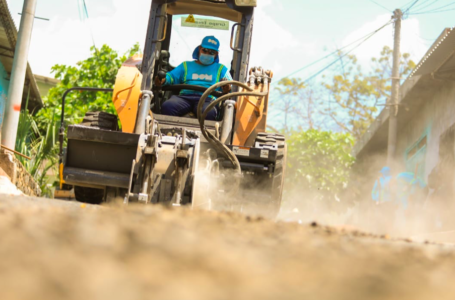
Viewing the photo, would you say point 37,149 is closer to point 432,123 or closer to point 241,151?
point 241,151

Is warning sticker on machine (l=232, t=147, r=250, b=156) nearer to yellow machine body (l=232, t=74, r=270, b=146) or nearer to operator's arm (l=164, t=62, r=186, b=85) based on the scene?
yellow machine body (l=232, t=74, r=270, b=146)

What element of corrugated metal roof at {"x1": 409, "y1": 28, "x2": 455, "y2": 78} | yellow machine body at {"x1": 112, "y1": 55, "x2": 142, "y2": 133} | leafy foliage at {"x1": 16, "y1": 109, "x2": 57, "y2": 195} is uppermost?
corrugated metal roof at {"x1": 409, "y1": 28, "x2": 455, "y2": 78}

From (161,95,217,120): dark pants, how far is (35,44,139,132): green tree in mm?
10208

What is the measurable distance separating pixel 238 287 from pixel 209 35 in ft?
24.5

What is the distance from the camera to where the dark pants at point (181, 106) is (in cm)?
786

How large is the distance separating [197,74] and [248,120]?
114 centimetres

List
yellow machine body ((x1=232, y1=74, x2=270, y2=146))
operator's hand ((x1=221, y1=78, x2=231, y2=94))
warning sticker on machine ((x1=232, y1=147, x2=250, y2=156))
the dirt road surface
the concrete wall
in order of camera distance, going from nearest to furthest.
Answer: the dirt road surface, warning sticker on machine ((x1=232, y1=147, x2=250, y2=156)), yellow machine body ((x1=232, y1=74, x2=270, y2=146)), operator's hand ((x1=221, y1=78, x2=231, y2=94)), the concrete wall

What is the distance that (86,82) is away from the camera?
19.1m

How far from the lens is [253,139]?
760 centimetres

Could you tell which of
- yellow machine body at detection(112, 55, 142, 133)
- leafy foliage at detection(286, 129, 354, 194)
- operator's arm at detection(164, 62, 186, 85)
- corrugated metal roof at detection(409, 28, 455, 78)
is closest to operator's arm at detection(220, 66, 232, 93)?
operator's arm at detection(164, 62, 186, 85)

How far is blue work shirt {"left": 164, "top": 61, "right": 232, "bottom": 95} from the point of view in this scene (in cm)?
826

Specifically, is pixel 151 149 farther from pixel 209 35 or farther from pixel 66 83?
pixel 66 83

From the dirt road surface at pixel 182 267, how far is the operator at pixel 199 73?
17.9 ft

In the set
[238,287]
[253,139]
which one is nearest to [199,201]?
[253,139]
